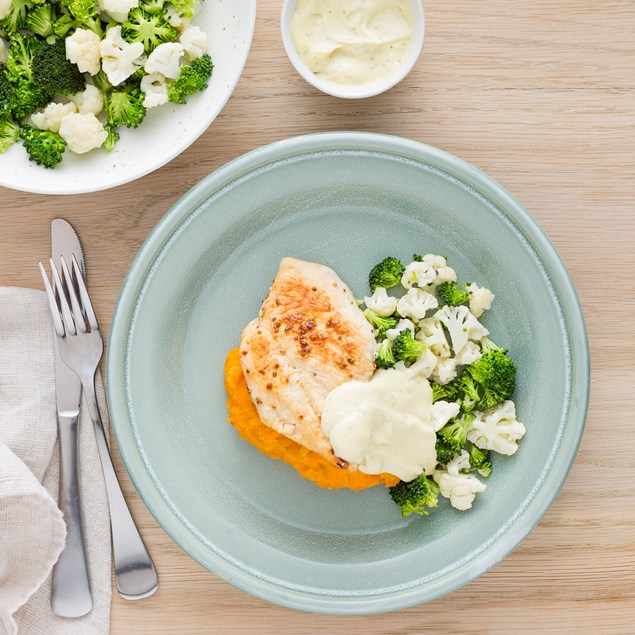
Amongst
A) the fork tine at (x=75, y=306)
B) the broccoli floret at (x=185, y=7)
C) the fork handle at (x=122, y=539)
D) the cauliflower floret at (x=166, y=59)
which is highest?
the broccoli floret at (x=185, y=7)

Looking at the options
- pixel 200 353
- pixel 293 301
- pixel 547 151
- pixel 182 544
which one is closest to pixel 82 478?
pixel 182 544

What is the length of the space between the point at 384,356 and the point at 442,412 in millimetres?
316

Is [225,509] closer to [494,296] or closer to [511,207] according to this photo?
[494,296]

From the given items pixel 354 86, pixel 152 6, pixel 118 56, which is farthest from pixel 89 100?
pixel 354 86

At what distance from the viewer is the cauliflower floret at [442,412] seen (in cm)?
274

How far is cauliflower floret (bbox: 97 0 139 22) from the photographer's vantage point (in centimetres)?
258

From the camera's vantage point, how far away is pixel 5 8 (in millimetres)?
2607

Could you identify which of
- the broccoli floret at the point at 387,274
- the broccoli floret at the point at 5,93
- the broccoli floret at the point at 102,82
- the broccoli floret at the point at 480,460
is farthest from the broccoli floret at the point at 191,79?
the broccoli floret at the point at 480,460

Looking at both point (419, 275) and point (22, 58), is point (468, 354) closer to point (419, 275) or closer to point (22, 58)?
point (419, 275)

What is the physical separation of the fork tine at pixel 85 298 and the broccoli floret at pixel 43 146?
17.0 inches

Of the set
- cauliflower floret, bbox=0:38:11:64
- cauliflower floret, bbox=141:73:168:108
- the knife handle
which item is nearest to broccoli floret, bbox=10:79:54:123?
cauliflower floret, bbox=0:38:11:64

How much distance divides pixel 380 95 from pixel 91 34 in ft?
3.71

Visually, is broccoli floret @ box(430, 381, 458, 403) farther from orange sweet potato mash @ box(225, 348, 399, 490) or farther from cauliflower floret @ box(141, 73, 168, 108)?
cauliflower floret @ box(141, 73, 168, 108)

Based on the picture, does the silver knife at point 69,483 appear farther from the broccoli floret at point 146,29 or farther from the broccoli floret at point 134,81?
the broccoli floret at point 146,29
